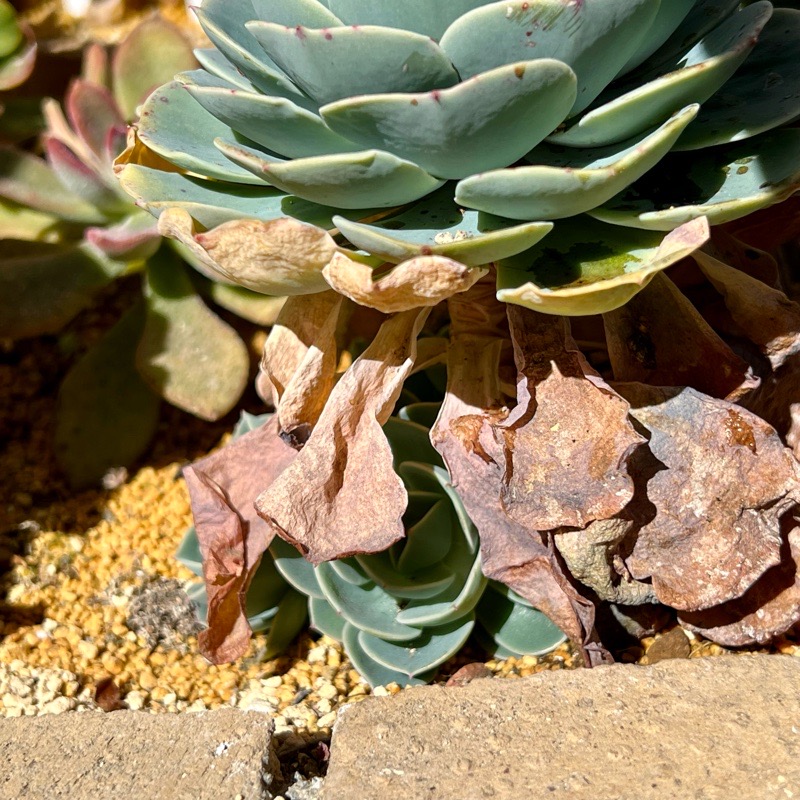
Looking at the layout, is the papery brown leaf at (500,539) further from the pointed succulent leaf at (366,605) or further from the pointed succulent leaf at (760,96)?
the pointed succulent leaf at (760,96)

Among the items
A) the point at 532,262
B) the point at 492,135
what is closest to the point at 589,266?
the point at 532,262

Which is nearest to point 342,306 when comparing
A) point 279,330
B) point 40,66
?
point 279,330

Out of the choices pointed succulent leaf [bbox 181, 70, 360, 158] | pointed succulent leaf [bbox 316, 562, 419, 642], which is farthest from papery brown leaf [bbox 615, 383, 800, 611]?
pointed succulent leaf [bbox 181, 70, 360, 158]

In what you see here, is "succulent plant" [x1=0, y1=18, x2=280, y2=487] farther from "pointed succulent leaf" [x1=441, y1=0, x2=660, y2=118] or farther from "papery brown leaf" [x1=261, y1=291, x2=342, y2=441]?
"pointed succulent leaf" [x1=441, y1=0, x2=660, y2=118]

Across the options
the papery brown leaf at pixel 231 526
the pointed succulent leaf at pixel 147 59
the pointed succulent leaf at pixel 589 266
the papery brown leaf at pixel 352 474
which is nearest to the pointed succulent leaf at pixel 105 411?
the pointed succulent leaf at pixel 147 59

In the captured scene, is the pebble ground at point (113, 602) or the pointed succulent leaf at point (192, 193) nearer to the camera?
the pointed succulent leaf at point (192, 193)

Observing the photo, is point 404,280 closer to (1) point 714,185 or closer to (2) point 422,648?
(1) point 714,185
